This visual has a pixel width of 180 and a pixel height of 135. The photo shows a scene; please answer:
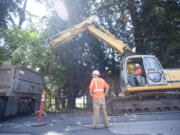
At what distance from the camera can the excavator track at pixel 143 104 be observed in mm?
6805

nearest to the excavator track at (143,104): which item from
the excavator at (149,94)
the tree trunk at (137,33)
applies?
the excavator at (149,94)

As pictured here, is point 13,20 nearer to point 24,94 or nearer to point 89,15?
point 89,15

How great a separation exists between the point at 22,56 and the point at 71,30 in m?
3.02

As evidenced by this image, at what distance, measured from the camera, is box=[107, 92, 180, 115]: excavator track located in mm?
6805

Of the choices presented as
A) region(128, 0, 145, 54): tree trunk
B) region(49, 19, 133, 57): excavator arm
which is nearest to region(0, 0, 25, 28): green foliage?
region(49, 19, 133, 57): excavator arm

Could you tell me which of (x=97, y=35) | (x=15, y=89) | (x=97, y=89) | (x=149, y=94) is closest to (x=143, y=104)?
(x=149, y=94)

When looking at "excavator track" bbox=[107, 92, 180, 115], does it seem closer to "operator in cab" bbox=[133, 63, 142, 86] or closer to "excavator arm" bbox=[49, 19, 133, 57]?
"operator in cab" bbox=[133, 63, 142, 86]

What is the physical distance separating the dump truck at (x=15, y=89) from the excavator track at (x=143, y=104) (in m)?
3.99

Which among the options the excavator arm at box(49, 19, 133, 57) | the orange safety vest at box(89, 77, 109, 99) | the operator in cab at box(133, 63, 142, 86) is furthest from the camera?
the excavator arm at box(49, 19, 133, 57)

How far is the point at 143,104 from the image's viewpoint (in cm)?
683

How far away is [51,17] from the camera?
1238 cm

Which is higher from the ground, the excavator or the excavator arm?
the excavator arm

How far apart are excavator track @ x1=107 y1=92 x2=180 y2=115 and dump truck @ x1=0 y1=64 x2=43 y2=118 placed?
3.99 meters

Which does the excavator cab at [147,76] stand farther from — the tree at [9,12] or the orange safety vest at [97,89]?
the tree at [9,12]
